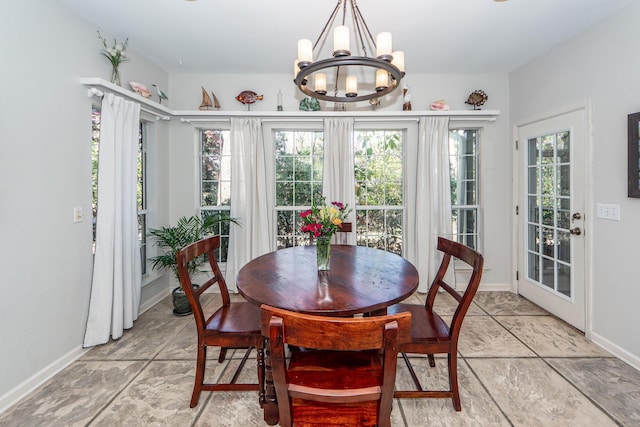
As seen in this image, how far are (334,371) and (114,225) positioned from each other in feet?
7.47

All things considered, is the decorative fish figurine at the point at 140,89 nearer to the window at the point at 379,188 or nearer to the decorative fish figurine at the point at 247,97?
the decorative fish figurine at the point at 247,97

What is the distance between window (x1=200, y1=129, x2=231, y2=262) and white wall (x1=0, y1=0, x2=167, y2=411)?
1424mm

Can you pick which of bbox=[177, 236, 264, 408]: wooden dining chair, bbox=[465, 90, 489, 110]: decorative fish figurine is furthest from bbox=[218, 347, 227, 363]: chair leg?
bbox=[465, 90, 489, 110]: decorative fish figurine

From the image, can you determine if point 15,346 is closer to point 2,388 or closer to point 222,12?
point 2,388

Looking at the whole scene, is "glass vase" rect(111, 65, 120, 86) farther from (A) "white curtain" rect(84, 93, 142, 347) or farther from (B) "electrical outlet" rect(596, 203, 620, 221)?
(B) "electrical outlet" rect(596, 203, 620, 221)

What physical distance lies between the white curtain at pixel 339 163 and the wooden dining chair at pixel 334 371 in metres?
2.49

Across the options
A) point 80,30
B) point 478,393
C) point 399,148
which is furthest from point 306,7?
point 478,393

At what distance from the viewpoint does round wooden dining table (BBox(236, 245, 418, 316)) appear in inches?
55.1

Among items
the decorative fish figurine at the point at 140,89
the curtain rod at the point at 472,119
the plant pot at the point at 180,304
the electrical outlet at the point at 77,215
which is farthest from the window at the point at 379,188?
the electrical outlet at the point at 77,215

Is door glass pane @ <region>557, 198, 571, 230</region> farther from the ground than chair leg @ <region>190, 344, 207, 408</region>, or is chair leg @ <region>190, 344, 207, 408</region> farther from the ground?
door glass pane @ <region>557, 198, 571, 230</region>

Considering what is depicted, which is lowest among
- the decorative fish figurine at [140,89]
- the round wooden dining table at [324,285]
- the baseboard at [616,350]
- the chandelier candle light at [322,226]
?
the baseboard at [616,350]

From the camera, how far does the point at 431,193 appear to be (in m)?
3.64

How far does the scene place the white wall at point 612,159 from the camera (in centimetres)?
225

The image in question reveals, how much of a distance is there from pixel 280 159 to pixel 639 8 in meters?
3.40
